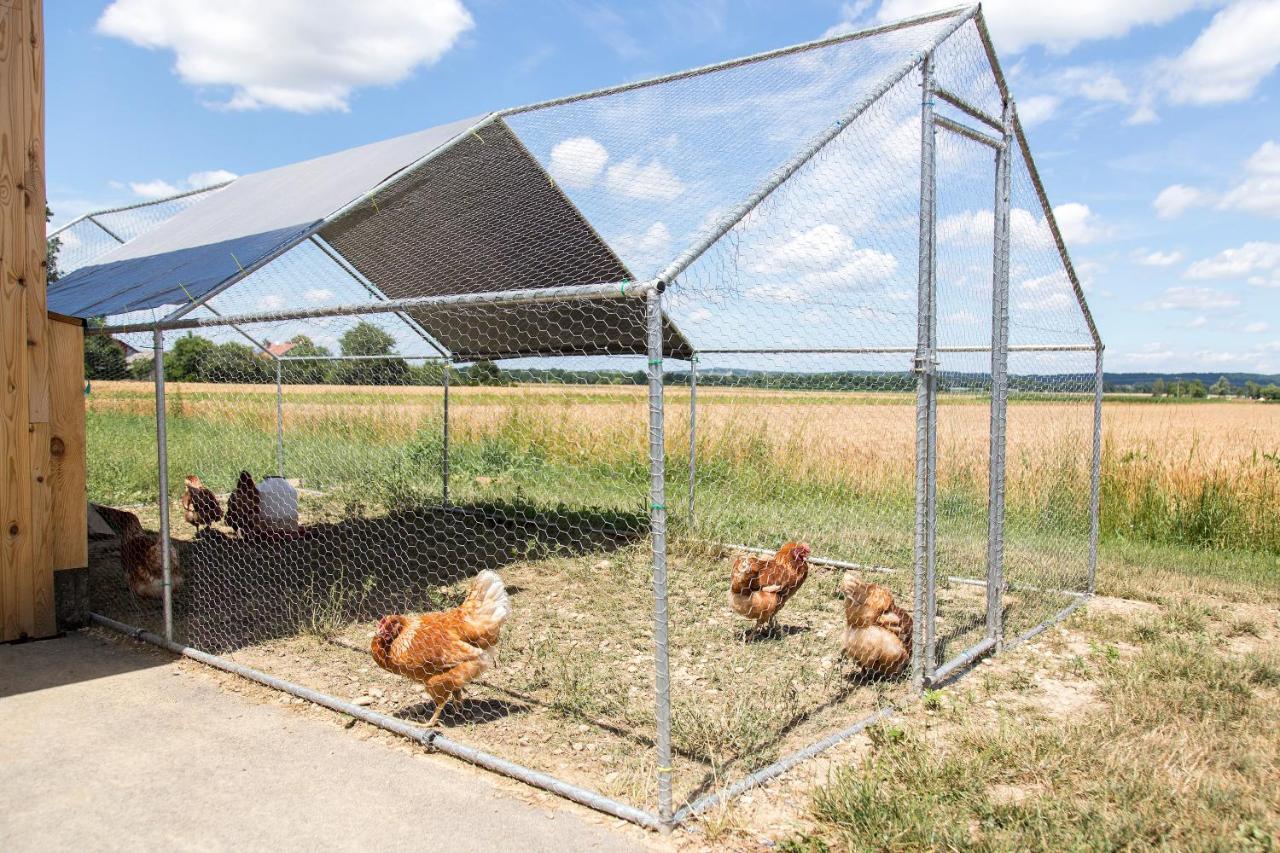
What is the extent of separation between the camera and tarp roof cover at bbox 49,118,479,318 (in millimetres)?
4730

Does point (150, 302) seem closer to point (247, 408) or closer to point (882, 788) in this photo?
point (882, 788)

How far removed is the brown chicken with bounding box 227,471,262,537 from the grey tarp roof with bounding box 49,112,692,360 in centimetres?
181

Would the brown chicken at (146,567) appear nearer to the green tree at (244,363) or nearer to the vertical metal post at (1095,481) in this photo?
the green tree at (244,363)

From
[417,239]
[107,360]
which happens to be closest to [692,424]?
[417,239]

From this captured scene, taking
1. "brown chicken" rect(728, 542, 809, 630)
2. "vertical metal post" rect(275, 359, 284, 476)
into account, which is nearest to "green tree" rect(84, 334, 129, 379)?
"vertical metal post" rect(275, 359, 284, 476)

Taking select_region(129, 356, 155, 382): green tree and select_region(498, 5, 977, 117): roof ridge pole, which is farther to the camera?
select_region(129, 356, 155, 382): green tree

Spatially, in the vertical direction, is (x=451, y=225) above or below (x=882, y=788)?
above

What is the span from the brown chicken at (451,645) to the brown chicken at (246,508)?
361cm

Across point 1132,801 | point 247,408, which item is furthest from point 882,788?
point 247,408

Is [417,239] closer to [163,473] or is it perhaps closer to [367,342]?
[367,342]

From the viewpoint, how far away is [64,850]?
8.13 feet

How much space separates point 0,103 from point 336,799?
4.02 meters

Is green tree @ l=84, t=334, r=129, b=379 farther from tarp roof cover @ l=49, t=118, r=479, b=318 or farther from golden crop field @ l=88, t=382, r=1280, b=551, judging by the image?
tarp roof cover @ l=49, t=118, r=479, b=318

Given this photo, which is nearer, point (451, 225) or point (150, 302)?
point (150, 302)
